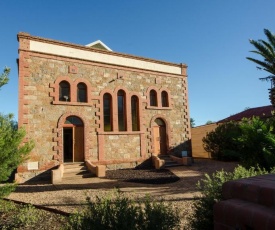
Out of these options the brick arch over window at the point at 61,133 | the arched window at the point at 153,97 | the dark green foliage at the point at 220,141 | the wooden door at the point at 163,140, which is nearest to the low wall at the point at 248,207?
the brick arch over window at the point at 61,133

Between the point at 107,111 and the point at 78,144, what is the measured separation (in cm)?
287

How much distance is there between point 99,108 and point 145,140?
384 cm

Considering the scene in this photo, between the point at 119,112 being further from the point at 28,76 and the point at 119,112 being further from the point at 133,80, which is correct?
the point at 28,76

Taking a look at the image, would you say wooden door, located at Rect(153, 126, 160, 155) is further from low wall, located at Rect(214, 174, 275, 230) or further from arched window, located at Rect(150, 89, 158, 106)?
low wall, located at Rect(214, 174, 275, 230)

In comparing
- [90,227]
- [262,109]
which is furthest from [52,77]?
[262,109]

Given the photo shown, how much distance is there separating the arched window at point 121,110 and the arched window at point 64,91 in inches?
132

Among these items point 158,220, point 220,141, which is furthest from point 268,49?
point 158,220

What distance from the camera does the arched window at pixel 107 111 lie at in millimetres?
14655

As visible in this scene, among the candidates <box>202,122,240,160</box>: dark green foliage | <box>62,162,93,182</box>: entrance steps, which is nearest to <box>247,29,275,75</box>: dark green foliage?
<box>202,122,240,160</box>: dark green foliage

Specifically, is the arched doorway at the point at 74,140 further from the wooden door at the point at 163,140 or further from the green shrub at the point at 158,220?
the green shrub at the point at 158,220

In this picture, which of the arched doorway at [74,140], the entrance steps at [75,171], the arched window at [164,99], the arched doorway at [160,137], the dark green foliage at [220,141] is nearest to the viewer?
the entrance steps at [75,171]

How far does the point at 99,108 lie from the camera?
1405 cm

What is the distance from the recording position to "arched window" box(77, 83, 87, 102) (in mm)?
13798

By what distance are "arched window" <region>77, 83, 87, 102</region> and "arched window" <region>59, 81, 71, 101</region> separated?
2.01 feet
